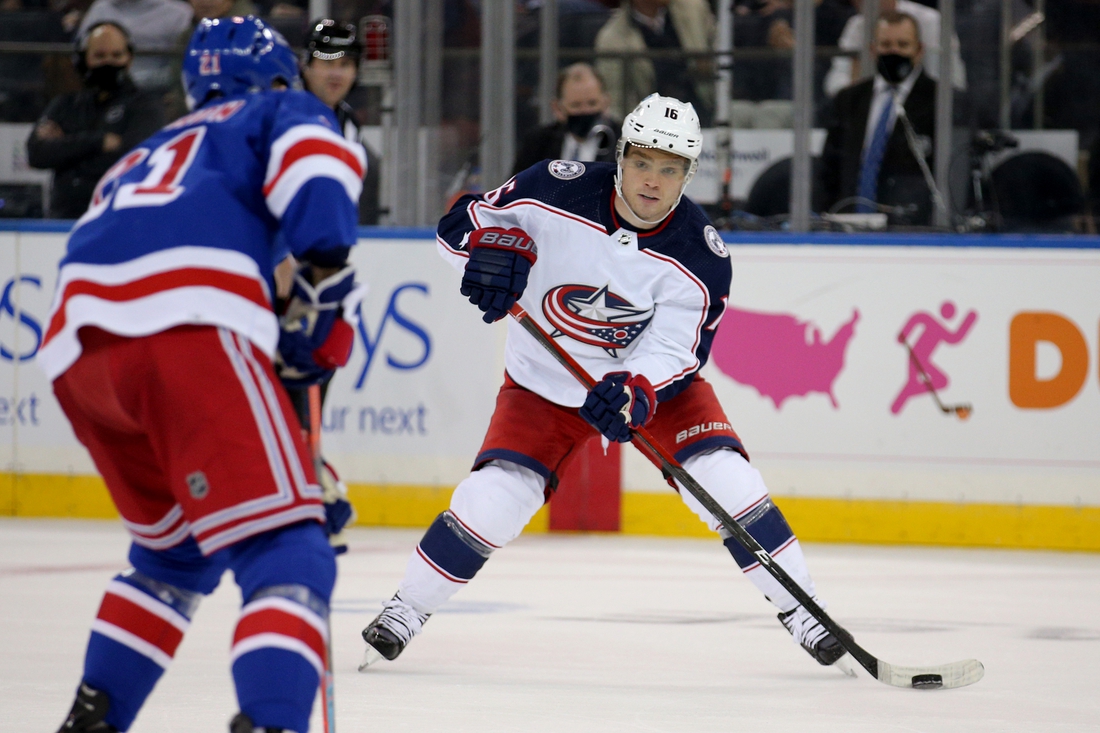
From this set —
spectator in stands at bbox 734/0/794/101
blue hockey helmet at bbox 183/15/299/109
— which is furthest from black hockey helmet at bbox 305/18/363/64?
blue hockey helmet at bbox 183/15/299/109

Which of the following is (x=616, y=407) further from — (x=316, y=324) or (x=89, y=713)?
(x=89, y=713)

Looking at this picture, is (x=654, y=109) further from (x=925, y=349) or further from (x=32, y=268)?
(x=32, y=268)

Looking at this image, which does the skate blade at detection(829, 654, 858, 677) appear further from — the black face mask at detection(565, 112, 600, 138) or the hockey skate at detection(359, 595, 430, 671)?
the black face mask at detection(565, 112, 600, 138)

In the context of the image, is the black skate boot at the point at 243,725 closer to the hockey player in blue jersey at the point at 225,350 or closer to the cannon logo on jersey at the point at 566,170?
the hockey player in blue jersey at the point at 225,350

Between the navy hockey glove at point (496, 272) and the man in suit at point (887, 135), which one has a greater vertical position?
the man in suit at point (887, 135)

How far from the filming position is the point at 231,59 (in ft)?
7.39

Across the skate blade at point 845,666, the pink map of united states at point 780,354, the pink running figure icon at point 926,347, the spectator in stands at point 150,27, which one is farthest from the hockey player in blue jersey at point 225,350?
the spectator in stands at point 150,27

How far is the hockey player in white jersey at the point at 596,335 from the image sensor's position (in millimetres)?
3291

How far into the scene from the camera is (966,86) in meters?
5.83

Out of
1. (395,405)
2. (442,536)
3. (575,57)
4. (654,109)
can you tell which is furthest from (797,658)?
(575,57)

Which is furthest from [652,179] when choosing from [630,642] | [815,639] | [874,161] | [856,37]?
[856,37]

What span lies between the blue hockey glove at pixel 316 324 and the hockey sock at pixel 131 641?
0.36 metres

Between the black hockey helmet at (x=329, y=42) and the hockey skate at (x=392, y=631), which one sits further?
the black hockey helmet at (x=329, y=42)

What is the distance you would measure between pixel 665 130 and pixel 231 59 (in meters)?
1.28
